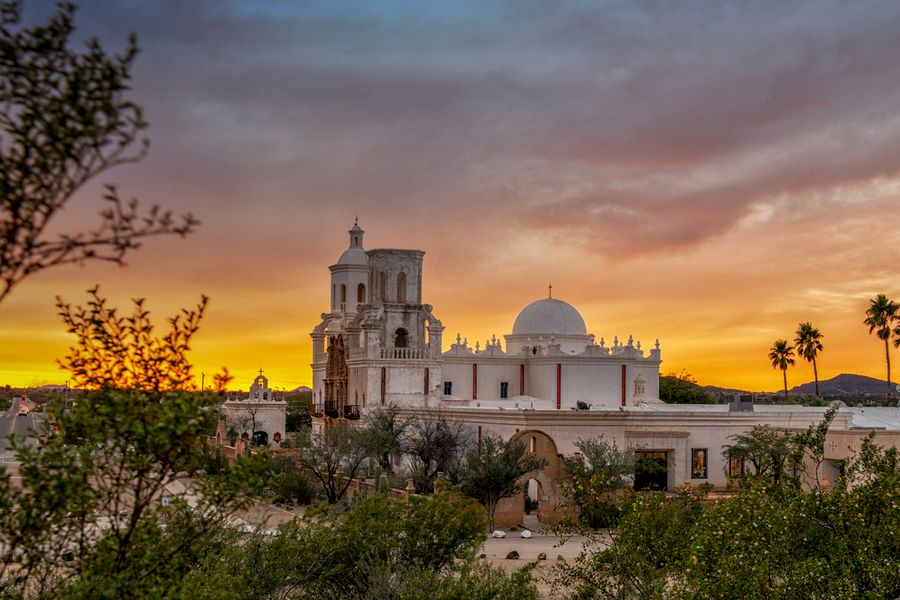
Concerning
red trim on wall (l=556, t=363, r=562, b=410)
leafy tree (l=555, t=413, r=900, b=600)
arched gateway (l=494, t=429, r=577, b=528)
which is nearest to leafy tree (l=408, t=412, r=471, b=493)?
arched gateway (l=494, t=429, r=577, b=528)

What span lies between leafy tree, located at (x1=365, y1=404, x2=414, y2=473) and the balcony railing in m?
4.17

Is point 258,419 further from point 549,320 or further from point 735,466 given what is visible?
point 735,466

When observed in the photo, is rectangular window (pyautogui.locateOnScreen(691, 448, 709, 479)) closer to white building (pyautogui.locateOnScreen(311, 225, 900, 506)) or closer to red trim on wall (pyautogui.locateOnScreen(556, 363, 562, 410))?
white building (pyautogui.locateOnScreen(311, 225, 900, 506))

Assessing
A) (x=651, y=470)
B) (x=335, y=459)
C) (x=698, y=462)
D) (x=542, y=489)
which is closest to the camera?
(x=542, y=489)

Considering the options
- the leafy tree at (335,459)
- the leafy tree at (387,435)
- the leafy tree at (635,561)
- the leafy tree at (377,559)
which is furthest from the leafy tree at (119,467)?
the leafy tree at (387,435)

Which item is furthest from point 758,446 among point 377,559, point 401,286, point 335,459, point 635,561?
point 377,559

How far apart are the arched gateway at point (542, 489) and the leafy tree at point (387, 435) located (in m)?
9.25

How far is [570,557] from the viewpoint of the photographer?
3456 cm

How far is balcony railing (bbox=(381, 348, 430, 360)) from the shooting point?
58.5 metres

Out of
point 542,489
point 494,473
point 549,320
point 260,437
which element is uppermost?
point 549,320

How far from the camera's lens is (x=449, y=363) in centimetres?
6194

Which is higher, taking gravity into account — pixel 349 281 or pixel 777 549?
pixel 349 281

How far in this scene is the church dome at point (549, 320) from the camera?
6569 cm

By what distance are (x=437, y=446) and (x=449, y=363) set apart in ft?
40.2
